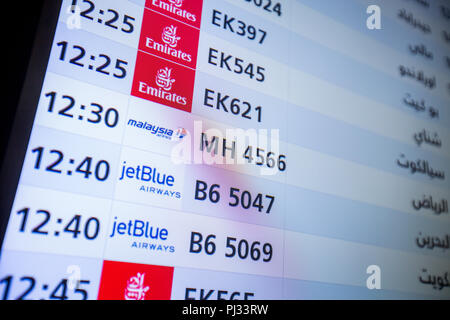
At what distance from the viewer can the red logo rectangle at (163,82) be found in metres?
0.94

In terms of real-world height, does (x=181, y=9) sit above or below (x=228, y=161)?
above

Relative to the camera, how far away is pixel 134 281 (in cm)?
83

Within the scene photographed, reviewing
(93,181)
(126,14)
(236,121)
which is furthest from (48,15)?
(236,121)

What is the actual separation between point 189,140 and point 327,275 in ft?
1.97

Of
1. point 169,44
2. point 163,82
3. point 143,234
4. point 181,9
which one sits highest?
point 181,9

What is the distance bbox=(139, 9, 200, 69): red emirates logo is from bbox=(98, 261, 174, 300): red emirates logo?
549 millimetres

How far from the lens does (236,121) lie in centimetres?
107

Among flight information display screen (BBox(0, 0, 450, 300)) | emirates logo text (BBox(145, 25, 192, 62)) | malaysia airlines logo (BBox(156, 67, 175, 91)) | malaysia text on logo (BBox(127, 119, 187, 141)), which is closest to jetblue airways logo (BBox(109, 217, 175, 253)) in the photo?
flight information display screen (BBox(0, 0, 450, 300))

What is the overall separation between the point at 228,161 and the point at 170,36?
38 centimetres

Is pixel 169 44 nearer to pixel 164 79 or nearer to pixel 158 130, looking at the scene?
pixel 164 79

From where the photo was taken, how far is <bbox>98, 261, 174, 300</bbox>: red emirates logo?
81cm

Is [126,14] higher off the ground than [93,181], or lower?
higher

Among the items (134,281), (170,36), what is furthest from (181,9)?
(134,281)
